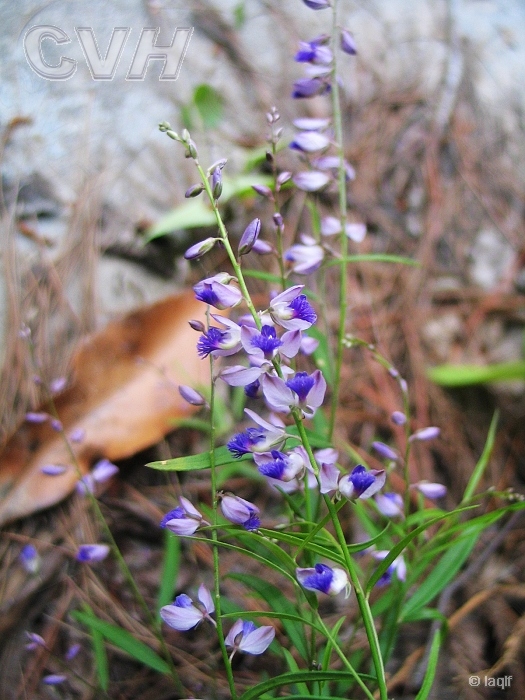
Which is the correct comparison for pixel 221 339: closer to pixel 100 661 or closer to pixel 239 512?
pixel 239 512

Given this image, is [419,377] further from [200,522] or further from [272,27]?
[272,27]

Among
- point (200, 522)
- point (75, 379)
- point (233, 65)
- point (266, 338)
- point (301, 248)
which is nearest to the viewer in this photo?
point (266, 338)

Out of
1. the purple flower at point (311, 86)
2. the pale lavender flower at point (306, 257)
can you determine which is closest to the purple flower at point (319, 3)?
the purple flower at point (311, 86)

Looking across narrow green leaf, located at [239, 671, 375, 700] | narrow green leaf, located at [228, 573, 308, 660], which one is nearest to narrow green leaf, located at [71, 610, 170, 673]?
narrow green leaf, located at [228, 573, 308, 660]

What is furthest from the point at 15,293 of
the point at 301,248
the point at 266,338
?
the point at 266,338

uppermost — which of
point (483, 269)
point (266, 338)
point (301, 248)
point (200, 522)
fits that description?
point (266, 338)

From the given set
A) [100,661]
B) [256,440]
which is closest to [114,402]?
[100,661]
